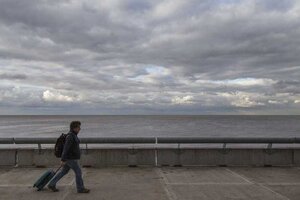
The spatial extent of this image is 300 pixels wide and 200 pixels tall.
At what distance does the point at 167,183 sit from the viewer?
920 cm

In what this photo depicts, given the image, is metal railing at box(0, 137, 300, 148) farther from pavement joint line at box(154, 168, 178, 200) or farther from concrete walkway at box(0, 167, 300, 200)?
pavement joint line at box(154, 168, 178, 200)

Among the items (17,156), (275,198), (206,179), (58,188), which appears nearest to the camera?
(275,198)

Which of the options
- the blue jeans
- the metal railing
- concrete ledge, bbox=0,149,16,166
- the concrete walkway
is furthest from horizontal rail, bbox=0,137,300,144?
the blue jeans

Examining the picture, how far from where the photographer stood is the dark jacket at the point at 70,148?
26.9 feet

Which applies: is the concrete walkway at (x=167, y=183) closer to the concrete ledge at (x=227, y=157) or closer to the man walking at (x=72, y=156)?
the man walking at (x=72, y=156)

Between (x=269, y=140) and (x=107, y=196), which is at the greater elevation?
(x=269, y=140)

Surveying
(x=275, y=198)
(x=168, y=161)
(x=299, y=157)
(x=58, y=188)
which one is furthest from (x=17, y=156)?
(x=299, y=157)

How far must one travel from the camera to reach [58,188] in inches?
341

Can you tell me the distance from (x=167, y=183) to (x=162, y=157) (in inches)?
107

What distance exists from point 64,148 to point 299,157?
7.38 m

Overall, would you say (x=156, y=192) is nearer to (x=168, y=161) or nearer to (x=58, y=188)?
(x=58, y=188)

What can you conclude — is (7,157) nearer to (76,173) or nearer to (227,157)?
(76,173)

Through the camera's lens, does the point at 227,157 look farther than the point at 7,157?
Yes

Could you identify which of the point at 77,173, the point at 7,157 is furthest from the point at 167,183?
the point at 7,157
